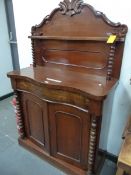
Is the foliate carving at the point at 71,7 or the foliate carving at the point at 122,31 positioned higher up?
the foliate carving at the point at 71,7

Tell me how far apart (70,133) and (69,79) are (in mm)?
476

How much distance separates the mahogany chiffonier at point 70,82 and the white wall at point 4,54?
1.44m

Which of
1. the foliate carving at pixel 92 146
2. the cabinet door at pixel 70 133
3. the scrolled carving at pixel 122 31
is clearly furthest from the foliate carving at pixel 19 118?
the scrolled carving at pixel 122 31

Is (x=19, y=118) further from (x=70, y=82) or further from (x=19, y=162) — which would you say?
(x=70, y=82)

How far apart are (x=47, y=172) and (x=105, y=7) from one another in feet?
5.31

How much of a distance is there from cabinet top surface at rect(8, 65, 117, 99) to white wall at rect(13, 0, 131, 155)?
0.16 m

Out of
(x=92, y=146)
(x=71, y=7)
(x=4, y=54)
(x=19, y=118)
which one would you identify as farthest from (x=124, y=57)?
(x=4, y=54)

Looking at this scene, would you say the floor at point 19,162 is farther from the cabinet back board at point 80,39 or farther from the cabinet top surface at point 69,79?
the cabinet back board at point 80,39

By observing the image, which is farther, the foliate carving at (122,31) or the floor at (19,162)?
the floor at (19,162)

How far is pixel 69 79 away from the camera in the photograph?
1.34 metres

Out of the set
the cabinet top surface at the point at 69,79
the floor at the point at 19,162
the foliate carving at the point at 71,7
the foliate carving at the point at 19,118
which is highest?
the foliate carving at the point at 71,7

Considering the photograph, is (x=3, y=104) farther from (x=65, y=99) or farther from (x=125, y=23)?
(x=125, y=23)

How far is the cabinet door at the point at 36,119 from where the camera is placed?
149 cm

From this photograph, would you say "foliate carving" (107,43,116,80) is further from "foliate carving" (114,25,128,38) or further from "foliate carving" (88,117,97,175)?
"foliate carving" (88,117,97,175)
